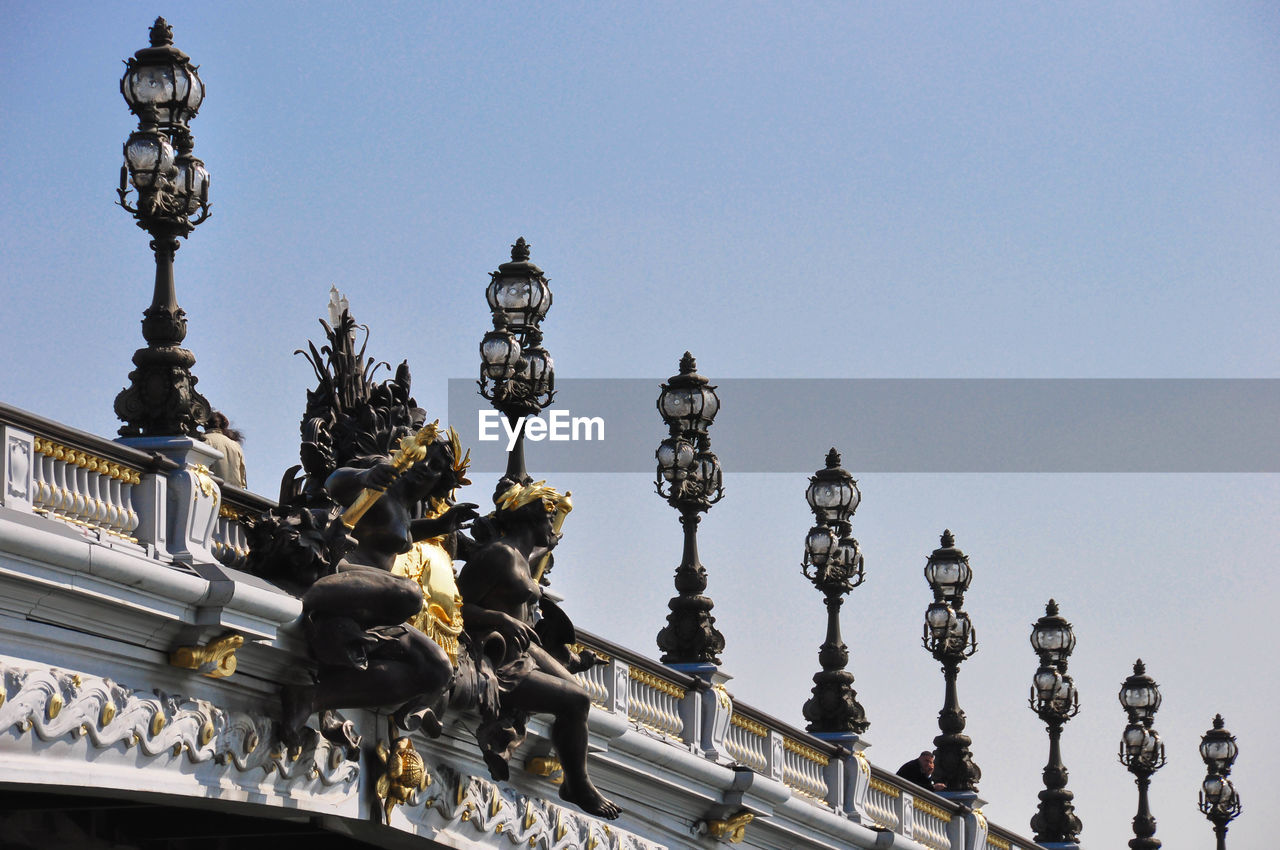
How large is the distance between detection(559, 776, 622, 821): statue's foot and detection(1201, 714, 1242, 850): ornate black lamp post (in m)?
30.4

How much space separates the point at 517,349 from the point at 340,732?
3.88 m

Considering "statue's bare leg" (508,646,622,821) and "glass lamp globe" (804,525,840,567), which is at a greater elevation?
"glass lamp globe" (804,525,840,567)

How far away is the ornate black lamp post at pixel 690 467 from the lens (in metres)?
28.1

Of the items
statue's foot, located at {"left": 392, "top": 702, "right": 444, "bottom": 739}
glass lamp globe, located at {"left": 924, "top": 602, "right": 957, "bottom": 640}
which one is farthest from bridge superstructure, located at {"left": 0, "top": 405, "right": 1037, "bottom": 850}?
glass lamp globe, located at {"left": 924, "top": 602, "right": 957, "bottom": 640}

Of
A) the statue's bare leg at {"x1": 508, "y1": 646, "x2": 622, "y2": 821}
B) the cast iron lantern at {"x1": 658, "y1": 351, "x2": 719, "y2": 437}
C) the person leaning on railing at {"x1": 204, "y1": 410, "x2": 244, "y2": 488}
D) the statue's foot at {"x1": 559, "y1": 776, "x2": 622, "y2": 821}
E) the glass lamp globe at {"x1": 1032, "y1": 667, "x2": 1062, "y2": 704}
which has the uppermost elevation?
the glass lamp globe at {"x1": 1032, "y1": 667, "x2": 1062, "y2": 704}

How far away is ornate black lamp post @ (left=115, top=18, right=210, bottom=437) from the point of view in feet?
63.6

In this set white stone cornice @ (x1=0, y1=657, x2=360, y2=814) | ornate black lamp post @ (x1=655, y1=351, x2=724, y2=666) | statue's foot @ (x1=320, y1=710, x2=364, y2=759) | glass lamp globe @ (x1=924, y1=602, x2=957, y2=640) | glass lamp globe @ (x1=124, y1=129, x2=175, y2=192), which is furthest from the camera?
glass lamp globe @ (x1=924, y1=602, x2=957, y2=640)

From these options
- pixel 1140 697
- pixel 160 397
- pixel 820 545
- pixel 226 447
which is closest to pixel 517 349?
pixel 226 447

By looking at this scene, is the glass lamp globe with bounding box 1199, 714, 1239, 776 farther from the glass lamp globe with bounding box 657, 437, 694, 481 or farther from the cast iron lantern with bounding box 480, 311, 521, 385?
the cast iron lantern with bounding box 480, 311, 521, 385

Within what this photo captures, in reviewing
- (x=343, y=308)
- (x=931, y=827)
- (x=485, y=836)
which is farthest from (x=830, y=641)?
(x=343, y=308)

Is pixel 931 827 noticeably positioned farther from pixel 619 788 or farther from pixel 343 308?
pixel 343 308

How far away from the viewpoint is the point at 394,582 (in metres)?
21.1

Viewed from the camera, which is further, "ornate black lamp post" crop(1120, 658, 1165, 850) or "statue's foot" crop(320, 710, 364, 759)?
"ornate black lamp post" crop(1120, 658, 1165, 850)

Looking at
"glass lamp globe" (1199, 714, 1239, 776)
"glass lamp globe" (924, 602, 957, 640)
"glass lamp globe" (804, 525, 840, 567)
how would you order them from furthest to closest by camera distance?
"glass lamp globe" (1199, 714, 1239, 776) → "glass lamp globe" (924, 602, 957, 640) → "glass lamp globe" (804, 525, 840, 567)
